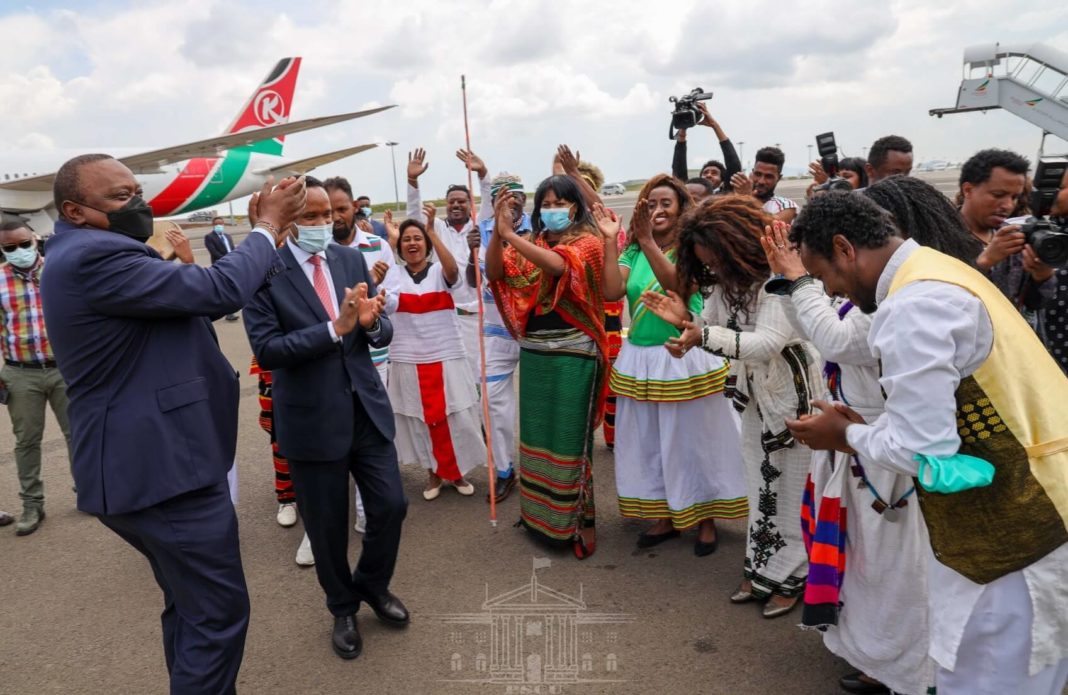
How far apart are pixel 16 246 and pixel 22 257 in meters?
0.08

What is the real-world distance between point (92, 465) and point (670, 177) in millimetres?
2863

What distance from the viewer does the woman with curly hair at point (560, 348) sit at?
3824 mm

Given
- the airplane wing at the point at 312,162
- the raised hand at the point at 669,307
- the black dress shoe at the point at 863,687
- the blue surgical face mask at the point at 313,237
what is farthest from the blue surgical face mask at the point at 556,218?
the airplane wing at the point at 312,162

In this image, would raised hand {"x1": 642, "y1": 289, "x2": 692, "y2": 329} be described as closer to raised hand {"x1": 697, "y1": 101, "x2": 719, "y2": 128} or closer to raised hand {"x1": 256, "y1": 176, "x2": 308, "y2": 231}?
raised hand {"x1": 256, "y1": 176, "x2": 308, "y2": 231}

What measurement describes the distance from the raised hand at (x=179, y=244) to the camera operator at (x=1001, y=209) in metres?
3.07

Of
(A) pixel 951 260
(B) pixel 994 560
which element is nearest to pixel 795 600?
(B) pixel 994 560

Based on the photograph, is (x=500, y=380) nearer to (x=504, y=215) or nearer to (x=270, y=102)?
(x=504, y=215)

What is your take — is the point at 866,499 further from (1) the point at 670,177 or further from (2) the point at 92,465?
(2) the point at 92,465

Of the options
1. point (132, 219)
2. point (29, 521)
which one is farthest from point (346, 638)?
point (29, 521)

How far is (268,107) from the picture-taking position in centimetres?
2680

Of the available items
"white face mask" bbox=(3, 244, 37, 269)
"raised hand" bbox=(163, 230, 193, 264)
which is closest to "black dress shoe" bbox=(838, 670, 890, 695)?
"raised hand" bbox=(163, 230, 193, 264)

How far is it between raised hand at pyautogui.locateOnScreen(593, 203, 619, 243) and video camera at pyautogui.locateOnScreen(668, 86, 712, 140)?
79.7 inches

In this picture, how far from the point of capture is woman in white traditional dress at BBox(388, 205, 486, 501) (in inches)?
188

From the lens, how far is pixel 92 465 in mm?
2303
